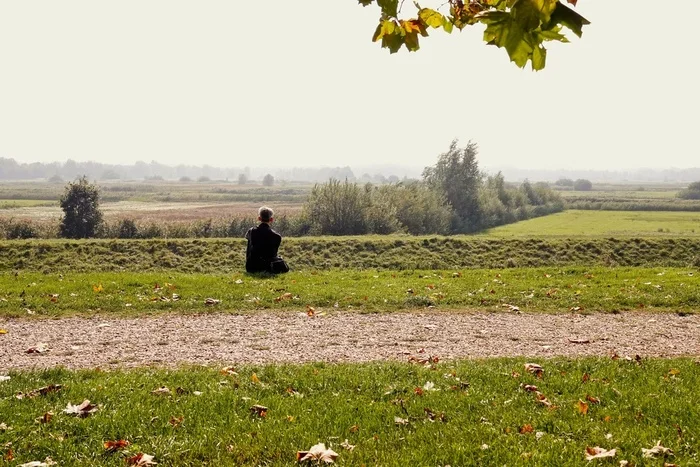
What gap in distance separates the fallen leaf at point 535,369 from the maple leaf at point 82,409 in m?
Answer: 6.04

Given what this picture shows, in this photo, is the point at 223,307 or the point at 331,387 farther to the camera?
the point at 223,307

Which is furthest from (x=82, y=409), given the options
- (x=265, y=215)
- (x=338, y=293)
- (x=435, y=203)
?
(x=435, y=203)

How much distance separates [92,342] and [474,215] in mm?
73391

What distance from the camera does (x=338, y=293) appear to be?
16156 mm

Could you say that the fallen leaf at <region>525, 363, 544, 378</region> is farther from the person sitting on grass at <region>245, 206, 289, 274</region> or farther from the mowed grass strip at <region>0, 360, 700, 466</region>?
the person sitting on grass at <region>245, 206, 289, 274</region>

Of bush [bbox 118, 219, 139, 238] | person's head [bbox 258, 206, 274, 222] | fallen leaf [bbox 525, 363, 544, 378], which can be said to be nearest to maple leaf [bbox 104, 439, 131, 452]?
fallen leaf [bbox 525, 363, 544, 378]

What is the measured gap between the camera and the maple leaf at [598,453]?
6.20m

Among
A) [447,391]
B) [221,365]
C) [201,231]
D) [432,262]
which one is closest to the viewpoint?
[447,391]

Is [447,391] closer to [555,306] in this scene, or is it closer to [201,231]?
[555,306]

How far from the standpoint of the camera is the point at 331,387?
8.60 metres

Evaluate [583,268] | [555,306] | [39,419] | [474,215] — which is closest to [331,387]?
[39,419]

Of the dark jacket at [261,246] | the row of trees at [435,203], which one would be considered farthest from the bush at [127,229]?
the dark jacket at [261,246]

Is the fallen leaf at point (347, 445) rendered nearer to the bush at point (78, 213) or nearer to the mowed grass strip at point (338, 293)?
the mowed grass strip at point (338, 293)

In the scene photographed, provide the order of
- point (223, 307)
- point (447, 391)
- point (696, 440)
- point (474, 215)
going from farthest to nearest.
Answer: point (474, 215), point (223, 307), point (447, 391), point (696, 440)
